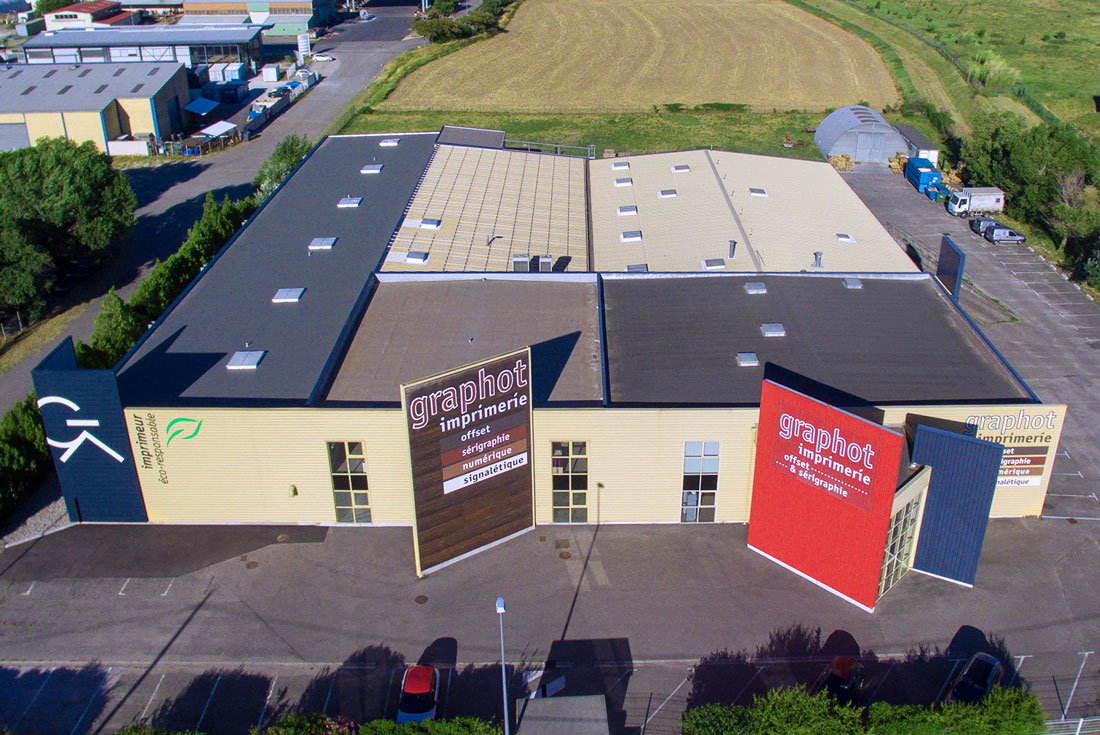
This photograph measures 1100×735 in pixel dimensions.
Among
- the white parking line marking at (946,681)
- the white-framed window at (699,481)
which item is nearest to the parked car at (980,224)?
the white-framed window at (699,481)

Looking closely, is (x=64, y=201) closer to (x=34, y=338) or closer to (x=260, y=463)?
(x=34, y=338)

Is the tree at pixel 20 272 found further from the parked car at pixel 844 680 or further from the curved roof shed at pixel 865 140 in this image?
the curved roof shed at pixel 865 140

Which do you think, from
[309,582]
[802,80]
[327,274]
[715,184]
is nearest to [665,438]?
[309,582]

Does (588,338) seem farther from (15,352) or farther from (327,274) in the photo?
(15,352)

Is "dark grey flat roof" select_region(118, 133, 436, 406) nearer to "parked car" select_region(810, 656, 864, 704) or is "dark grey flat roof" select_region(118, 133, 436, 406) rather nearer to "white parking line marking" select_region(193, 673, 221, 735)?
"white parking line marking" select_region(193, 673, 221, 735)

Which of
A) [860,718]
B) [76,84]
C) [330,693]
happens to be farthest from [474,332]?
[76,84]

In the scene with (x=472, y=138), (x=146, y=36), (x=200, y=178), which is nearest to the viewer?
(x=472, y=138)

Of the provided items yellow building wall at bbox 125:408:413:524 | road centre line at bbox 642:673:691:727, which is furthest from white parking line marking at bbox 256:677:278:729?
road centre line at bbox 642:673:691:727
